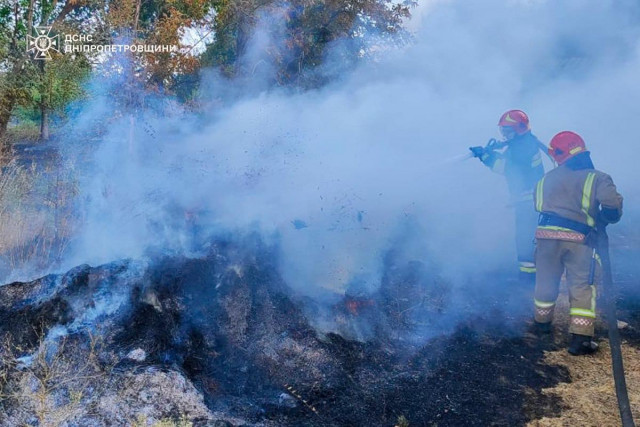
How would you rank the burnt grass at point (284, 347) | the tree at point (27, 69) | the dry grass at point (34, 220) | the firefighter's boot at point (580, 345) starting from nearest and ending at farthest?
1. the burnt grass at point (284, 347)
2. the firefighter's boot at point (580, 345)
3. the dry grass at point (34, 220)
4. the tree at point (27, 69)

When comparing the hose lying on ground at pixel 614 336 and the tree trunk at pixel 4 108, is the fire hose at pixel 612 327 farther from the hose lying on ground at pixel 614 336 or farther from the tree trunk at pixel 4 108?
the tree trunk at pixel 4 108

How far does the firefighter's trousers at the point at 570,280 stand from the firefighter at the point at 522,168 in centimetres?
107

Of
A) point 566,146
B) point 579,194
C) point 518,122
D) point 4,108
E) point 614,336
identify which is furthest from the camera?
point 4,108

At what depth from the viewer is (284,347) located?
409cm

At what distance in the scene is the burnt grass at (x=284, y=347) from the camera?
348 centimetres

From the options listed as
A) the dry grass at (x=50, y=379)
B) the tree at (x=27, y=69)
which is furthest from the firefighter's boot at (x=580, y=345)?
the tree at (x=27, y=69)

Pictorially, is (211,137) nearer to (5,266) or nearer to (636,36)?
(5,266)

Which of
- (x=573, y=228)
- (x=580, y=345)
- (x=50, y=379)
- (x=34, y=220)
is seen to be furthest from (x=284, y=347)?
(x=34, y=220)

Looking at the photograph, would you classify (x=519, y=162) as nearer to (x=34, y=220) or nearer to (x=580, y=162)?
(x=580, y=162)

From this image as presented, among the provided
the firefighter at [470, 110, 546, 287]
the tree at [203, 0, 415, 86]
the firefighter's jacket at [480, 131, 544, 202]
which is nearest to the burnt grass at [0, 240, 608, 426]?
the firefighter at [470, 110, 546, 287]

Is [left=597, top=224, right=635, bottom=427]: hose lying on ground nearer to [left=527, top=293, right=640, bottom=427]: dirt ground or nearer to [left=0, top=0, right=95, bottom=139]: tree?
[left=527, top=293, right=640, bottom=427]: dirt ground

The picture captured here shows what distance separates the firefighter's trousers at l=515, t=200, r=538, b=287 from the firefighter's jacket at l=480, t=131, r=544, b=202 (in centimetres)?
13

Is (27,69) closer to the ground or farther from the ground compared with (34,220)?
farther from the ground

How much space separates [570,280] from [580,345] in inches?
23.0
